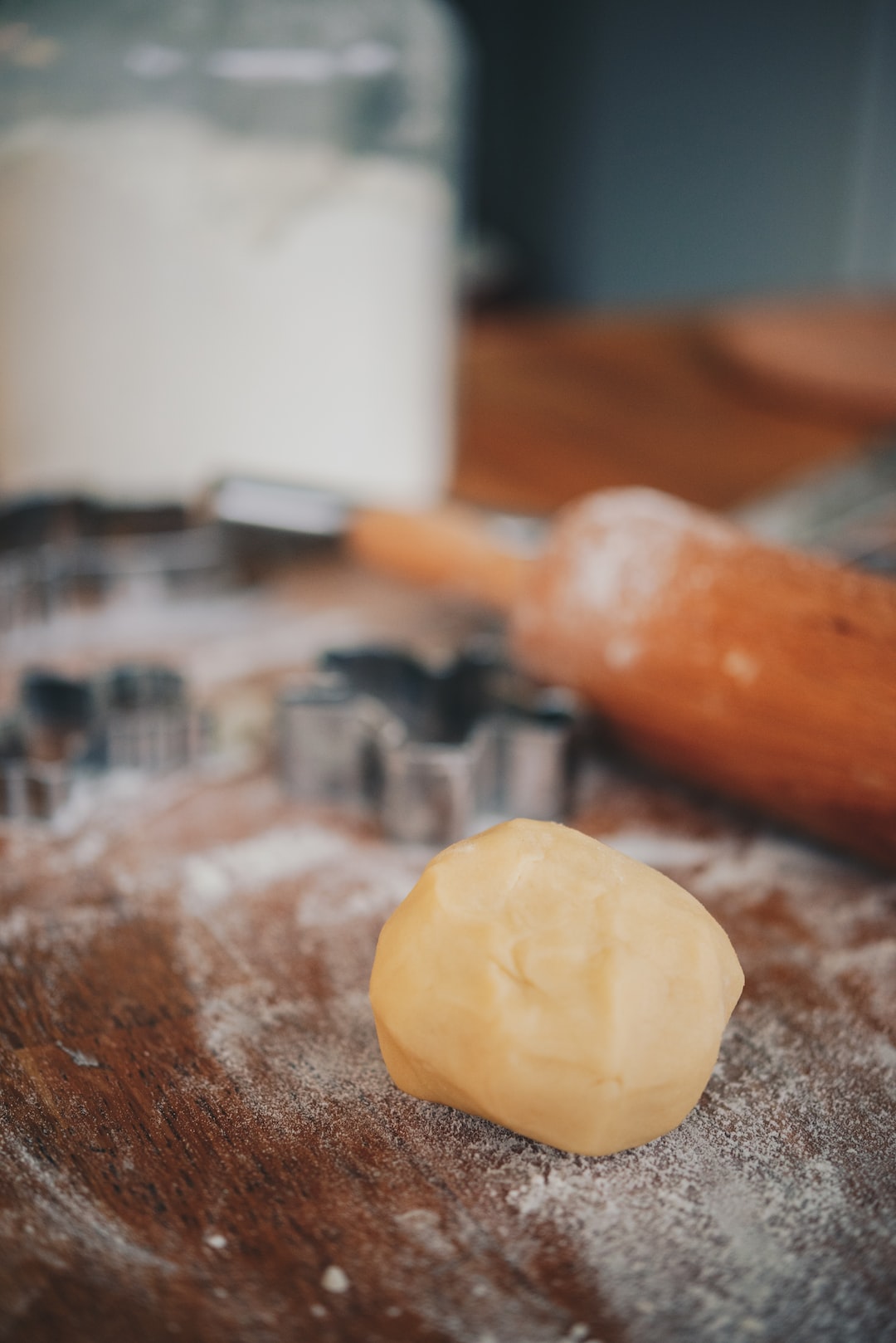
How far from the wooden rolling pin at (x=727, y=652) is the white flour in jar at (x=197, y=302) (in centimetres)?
30

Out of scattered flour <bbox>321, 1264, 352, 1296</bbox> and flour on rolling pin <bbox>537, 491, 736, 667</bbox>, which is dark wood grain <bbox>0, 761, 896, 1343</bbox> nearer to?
scattered flour <bbox>321, 1264, 352, 1296</bbox>

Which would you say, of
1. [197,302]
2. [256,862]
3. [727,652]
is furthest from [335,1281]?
[197,302]

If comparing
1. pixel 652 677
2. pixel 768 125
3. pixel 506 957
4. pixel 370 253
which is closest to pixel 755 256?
pixel 768 125

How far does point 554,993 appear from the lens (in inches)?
24.2

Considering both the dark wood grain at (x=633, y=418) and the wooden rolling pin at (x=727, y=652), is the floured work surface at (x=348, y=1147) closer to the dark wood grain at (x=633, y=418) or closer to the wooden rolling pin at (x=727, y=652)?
the wooden rolling pin at (x=727, y=652)

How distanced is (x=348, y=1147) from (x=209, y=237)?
1020 millimetres

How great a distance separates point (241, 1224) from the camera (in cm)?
59

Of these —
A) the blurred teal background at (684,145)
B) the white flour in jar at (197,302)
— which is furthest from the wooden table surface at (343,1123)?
the blurred teal background at (684,145)

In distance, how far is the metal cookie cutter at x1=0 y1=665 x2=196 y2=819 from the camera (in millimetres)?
983

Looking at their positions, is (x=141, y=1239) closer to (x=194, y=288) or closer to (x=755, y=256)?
(x=194, y=288)

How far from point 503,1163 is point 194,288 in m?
1.03

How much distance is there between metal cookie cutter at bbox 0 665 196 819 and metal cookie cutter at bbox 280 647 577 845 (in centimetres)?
12

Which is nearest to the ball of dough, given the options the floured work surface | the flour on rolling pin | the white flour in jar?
the floured work surface

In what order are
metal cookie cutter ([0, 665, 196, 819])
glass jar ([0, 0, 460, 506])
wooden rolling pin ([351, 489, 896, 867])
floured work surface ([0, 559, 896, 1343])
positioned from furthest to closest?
glass jar ([0, 0, 460, 506]), metal cookie cutter ([0, 665, 196, 819]), wooden rolling pin ([351, 489, 896, 867]), floured work surface ([0, 559, 896, 1343])
